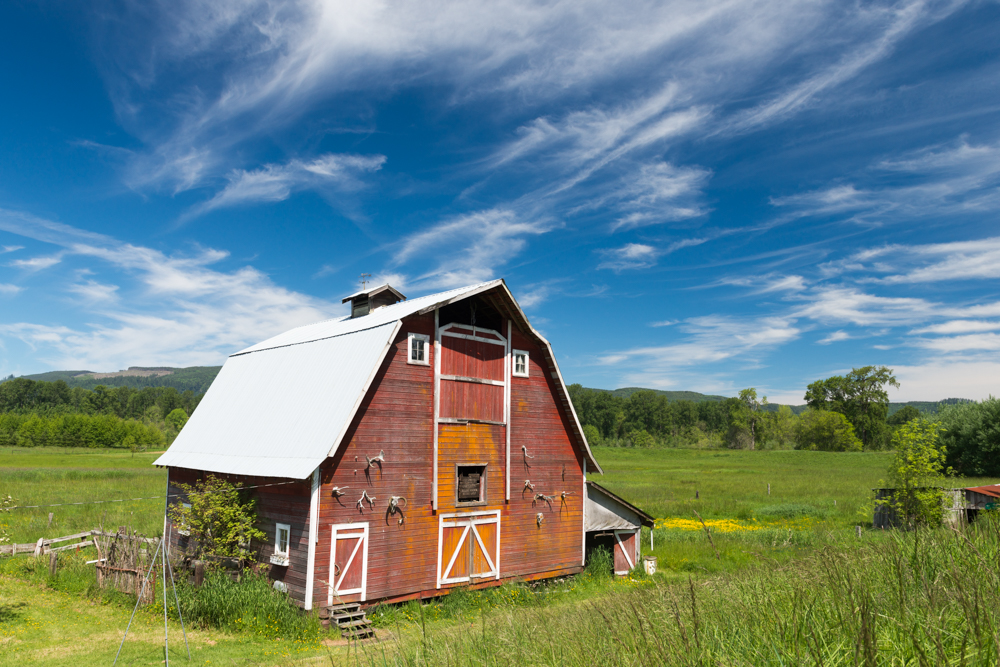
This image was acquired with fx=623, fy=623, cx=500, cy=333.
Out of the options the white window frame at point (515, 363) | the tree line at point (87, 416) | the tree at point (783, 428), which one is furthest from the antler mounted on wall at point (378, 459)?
the tree at point (783, 428)

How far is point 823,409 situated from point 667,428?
3606cm

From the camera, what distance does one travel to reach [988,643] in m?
3.11

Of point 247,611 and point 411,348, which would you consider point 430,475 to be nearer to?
point 411,348

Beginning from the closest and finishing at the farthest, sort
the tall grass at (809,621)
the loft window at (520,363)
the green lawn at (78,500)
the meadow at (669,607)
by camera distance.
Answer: the tall grass at (809,621) → the meadow at (669,607) → the loft window at (520,363) → the green lawn at (78,500)

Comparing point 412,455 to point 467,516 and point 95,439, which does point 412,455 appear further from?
point 95,439

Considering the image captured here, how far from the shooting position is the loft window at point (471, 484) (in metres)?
19.1

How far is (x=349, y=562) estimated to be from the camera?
16.1 meters

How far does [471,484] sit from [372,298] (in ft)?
27.7

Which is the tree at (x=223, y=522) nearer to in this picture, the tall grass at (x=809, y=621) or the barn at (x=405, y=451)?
the barn at (x=405, y=451)

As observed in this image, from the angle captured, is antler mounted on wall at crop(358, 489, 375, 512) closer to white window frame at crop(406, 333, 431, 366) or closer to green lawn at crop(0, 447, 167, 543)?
white window frame at crop(406, 333, 431, 366)

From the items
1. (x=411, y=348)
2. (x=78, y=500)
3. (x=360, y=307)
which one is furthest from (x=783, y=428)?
(x=411, y=348)

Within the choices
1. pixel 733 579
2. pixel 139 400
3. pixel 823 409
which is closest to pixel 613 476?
pixel 733 579

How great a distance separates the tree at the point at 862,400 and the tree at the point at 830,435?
218 inches

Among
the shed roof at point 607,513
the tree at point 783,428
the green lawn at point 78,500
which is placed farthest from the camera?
the tree at point 783,428
